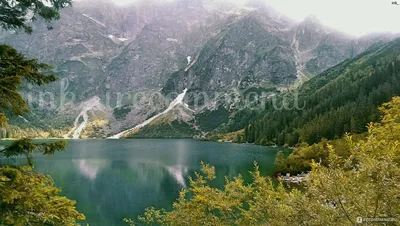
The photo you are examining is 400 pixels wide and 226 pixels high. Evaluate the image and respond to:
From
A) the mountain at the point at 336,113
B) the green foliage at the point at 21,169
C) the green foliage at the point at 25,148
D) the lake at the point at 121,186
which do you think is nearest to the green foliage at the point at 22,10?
the green foliage at the point at 21,169

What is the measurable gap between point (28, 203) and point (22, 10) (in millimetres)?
6772

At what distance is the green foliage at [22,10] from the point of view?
1030 cm

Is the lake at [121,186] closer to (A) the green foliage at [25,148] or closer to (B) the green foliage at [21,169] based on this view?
(A) the green foliage at [25,148]

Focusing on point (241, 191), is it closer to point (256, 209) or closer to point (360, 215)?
point (256, 209)

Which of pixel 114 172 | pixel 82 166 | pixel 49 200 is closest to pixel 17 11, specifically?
pixel 49 200

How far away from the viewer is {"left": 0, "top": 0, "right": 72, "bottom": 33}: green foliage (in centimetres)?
1030

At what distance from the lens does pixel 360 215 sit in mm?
7543

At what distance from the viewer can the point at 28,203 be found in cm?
809

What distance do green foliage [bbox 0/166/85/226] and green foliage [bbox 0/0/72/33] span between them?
5.27 metres

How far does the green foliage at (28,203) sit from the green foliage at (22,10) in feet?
17.3

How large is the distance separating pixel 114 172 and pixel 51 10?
255ft

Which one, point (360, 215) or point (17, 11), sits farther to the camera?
point (17, 11)

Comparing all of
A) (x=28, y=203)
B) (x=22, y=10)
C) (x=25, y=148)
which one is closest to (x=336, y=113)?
(x=22, y=10)

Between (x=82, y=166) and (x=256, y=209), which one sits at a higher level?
(x=256, y=209)
